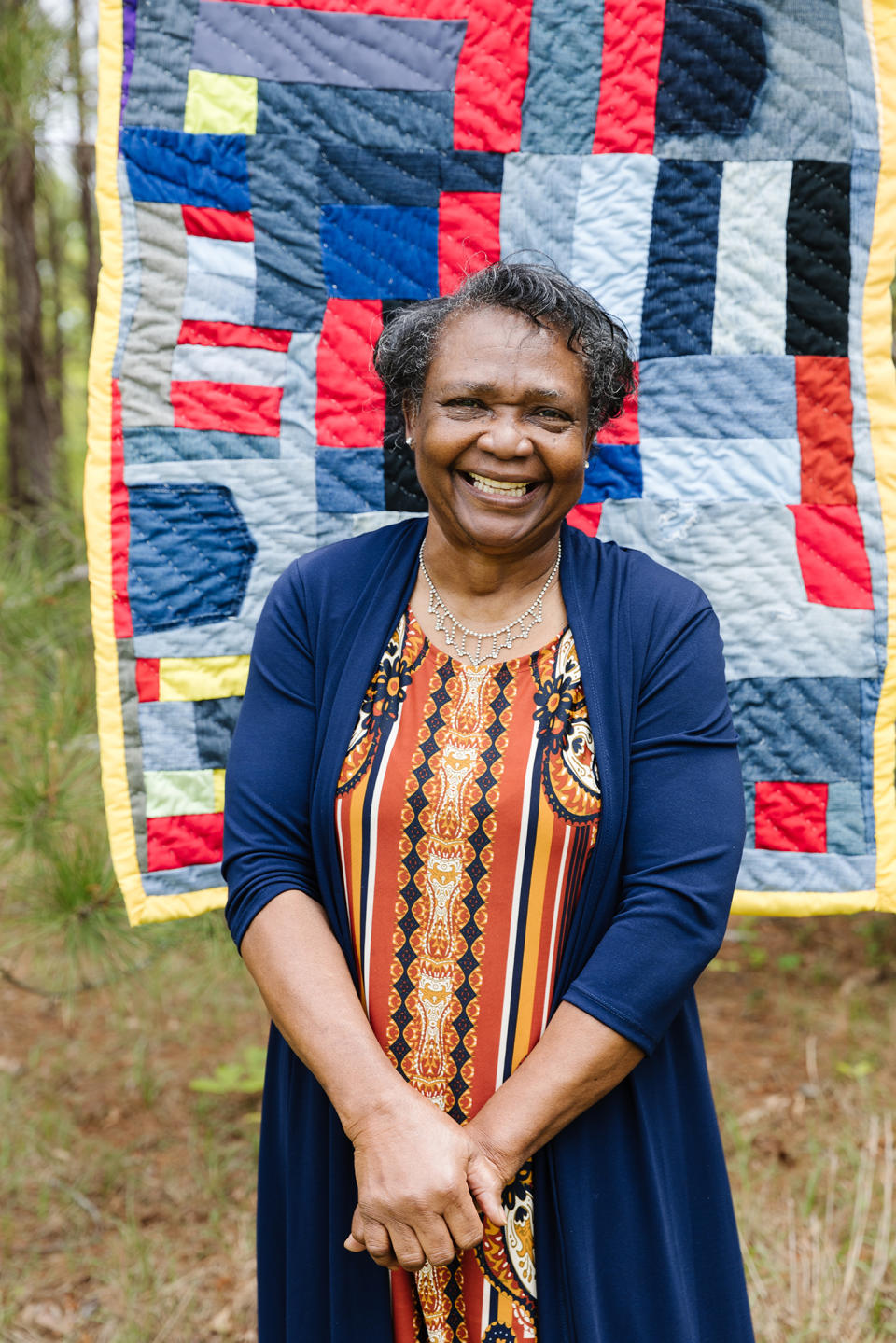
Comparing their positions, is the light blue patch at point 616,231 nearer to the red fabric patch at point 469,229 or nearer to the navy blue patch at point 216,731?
the red fabric patch at point 469,229

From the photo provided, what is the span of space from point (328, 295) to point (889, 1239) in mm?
2025

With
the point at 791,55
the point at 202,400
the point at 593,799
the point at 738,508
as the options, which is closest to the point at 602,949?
the point at 593,799

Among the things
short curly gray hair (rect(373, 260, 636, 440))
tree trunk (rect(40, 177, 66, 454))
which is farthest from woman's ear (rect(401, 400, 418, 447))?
tree trunk (rect(40, 177, 66, 454))

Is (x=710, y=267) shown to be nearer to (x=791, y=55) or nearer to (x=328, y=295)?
(x=791, y=55)

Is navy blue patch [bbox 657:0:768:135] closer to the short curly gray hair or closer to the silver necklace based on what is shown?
the short curly gray hair

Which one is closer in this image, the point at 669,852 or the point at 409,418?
the point at 669,852

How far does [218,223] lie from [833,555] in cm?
110

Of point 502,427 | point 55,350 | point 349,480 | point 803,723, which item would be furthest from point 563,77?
point 55,350

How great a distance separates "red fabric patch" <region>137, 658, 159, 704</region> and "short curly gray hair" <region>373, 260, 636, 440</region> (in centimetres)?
64

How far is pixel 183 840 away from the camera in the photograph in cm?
181

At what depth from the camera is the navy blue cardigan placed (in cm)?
118

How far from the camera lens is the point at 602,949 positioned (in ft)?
3.85

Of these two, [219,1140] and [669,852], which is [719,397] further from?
[219,1140]

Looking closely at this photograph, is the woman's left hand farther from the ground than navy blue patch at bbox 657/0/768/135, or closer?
closer
